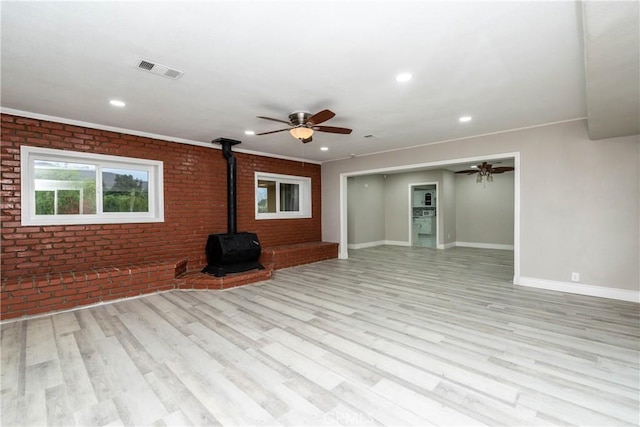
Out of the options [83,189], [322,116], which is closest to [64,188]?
[83,189]

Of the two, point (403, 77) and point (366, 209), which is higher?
point (403, 77)

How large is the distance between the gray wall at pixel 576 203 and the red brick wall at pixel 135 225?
15.5 ft

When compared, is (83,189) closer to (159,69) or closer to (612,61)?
(159,69)

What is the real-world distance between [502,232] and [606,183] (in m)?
4.99

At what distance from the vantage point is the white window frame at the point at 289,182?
6422 mm

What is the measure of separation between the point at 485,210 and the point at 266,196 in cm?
682

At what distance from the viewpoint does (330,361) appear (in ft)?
7.81

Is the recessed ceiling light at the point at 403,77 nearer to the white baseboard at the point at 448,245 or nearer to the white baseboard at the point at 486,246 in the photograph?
the white baseboard at the point at 448,245

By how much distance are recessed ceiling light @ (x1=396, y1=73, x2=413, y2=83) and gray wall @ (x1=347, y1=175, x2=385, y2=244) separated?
6229mm

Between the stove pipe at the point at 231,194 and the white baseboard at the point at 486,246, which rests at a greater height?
the stove pipe at the point at 231,194

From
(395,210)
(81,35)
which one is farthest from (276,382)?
(395,210)

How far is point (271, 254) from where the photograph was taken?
5.96 m

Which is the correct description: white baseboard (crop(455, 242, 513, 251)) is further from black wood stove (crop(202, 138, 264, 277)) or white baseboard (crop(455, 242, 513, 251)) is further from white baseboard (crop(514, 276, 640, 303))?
black wood stove (crop(202, 138, 264, 277))

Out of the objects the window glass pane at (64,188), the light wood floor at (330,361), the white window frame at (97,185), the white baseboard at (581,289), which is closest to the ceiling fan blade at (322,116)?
the light wood floor at (330,361)
